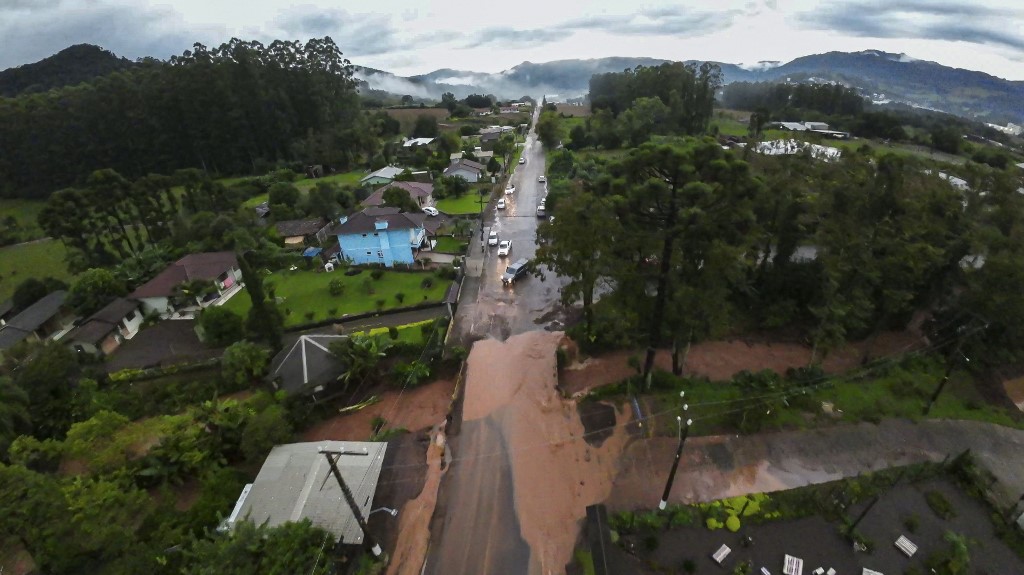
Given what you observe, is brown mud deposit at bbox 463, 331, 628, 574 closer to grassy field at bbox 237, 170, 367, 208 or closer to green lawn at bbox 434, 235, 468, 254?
green lawn at bbox 434, 235, 468, 254

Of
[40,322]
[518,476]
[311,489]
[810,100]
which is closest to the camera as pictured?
[311,489]

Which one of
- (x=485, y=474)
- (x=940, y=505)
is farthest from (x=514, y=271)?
(x=940, y=505)

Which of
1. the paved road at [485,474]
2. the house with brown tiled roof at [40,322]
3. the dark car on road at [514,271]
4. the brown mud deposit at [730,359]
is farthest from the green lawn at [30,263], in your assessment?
the brown mud deposit at [730,359]

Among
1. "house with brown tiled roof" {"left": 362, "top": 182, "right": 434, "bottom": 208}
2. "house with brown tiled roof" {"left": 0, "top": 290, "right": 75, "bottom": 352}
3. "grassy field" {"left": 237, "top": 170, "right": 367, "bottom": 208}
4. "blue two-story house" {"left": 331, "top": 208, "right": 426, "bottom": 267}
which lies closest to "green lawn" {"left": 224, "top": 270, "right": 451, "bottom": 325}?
"blue two-story house" {"left": 331, "top": 208, "right": 426, "bottom": 267}

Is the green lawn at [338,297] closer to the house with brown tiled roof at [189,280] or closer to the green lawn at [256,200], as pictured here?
the house with brown tiled roof at [189,280]

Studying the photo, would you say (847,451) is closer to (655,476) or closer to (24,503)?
(655,476)

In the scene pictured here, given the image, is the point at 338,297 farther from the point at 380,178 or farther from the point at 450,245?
the point at 380,178
